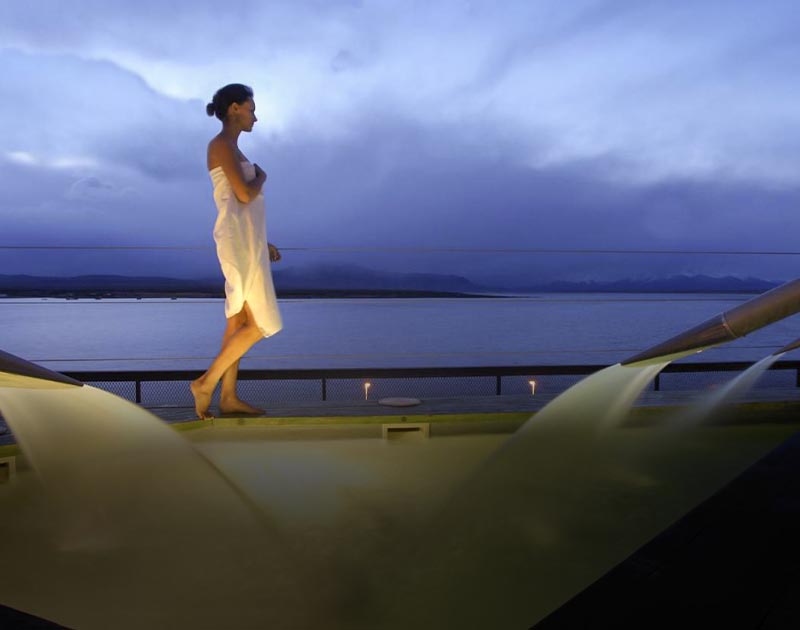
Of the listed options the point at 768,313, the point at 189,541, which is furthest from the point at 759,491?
the point at 189,541

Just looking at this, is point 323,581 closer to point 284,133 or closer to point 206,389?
point 206,389

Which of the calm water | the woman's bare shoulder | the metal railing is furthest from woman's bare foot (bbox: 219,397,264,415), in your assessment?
the calm water

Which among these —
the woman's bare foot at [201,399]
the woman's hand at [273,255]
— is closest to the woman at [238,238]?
the woman's bare foot at [201,399]

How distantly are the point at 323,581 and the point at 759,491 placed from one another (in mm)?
1164

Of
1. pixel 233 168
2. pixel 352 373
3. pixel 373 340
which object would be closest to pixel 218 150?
pixel 233 168

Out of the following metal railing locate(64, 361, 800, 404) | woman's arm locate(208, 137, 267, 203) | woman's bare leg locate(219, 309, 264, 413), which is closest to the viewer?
woman's arm locate(208, 137, 267, 203)

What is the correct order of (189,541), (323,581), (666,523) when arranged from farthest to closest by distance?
(666,523) → (189,541) → (323,581)

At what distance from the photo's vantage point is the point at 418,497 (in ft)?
6.35

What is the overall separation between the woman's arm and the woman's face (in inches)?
4.9

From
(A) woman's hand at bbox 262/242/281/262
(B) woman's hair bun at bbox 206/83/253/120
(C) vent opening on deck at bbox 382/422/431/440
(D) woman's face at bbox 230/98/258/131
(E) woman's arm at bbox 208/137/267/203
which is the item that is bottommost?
(C) vent opening on deck at bbox 382/422/431/440

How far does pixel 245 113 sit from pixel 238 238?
495mm

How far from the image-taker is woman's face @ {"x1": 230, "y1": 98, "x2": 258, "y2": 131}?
7.14 ft

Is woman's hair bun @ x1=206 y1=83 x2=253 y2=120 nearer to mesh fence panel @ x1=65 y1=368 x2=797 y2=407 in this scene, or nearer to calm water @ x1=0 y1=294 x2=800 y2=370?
calm water @ x1=0 y1=294 x2=800 y2=370

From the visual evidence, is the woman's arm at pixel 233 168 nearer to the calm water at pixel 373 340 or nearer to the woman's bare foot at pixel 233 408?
the woman's bare foot at pixel 233 408
